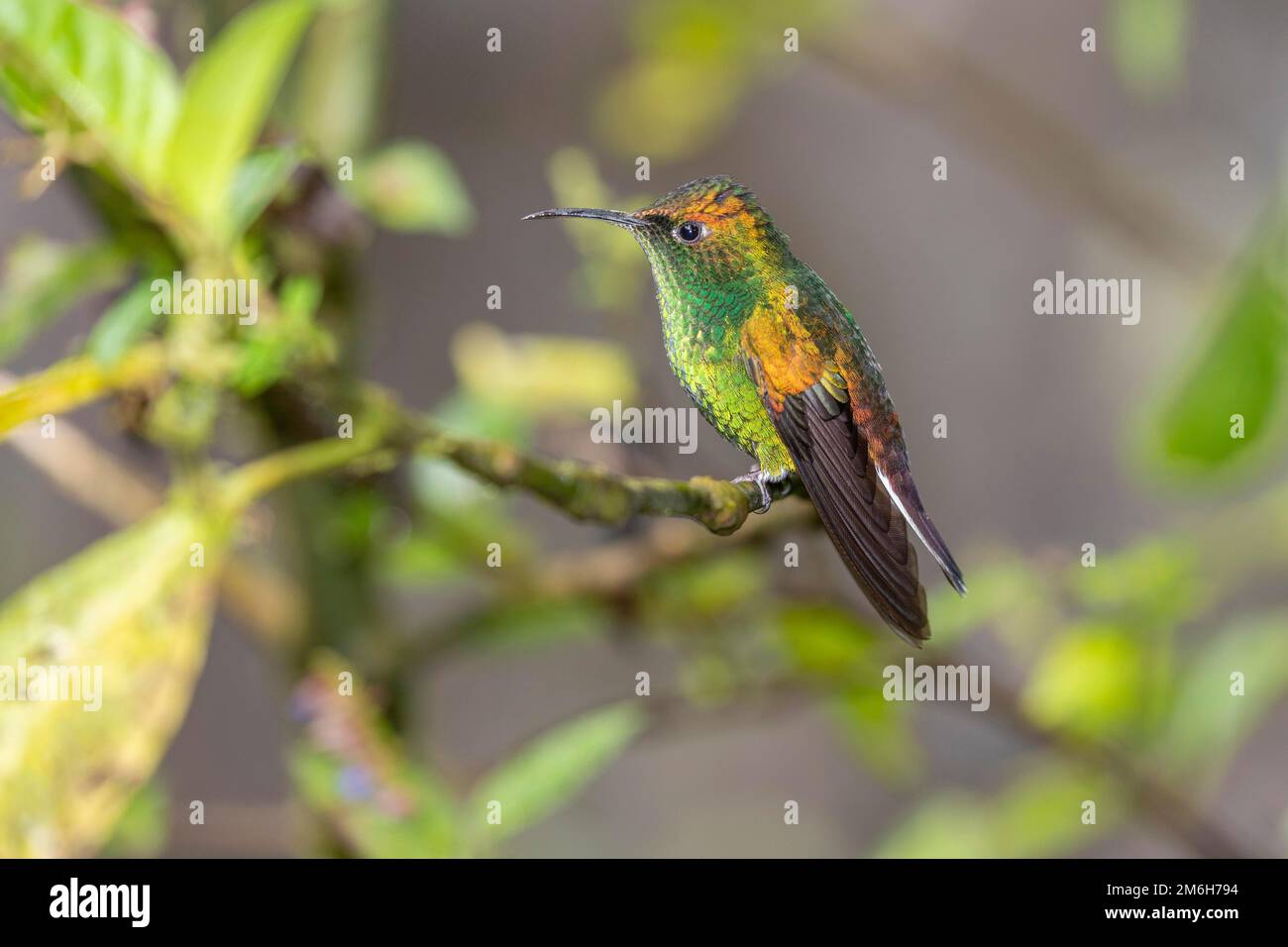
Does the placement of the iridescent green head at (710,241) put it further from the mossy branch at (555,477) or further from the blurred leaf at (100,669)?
the blurred leaf at (100,669)

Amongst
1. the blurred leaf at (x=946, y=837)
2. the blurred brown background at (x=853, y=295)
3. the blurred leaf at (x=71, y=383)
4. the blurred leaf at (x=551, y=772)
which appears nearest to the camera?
the blurred leaf at (x=71, y=383)

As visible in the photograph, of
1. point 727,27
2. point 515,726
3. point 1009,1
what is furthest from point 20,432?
point 1009,1

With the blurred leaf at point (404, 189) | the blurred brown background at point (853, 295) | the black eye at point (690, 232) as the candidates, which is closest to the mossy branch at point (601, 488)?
the black eye at point (690, 232)

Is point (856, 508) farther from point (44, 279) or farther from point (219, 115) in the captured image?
point (44, 279)

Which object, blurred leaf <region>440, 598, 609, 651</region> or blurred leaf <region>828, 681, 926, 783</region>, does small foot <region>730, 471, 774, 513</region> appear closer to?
blurred leaf <region>440, 598, 609, 651</region>

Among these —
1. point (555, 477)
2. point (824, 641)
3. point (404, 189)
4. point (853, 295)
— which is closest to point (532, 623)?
point (824, 641)
